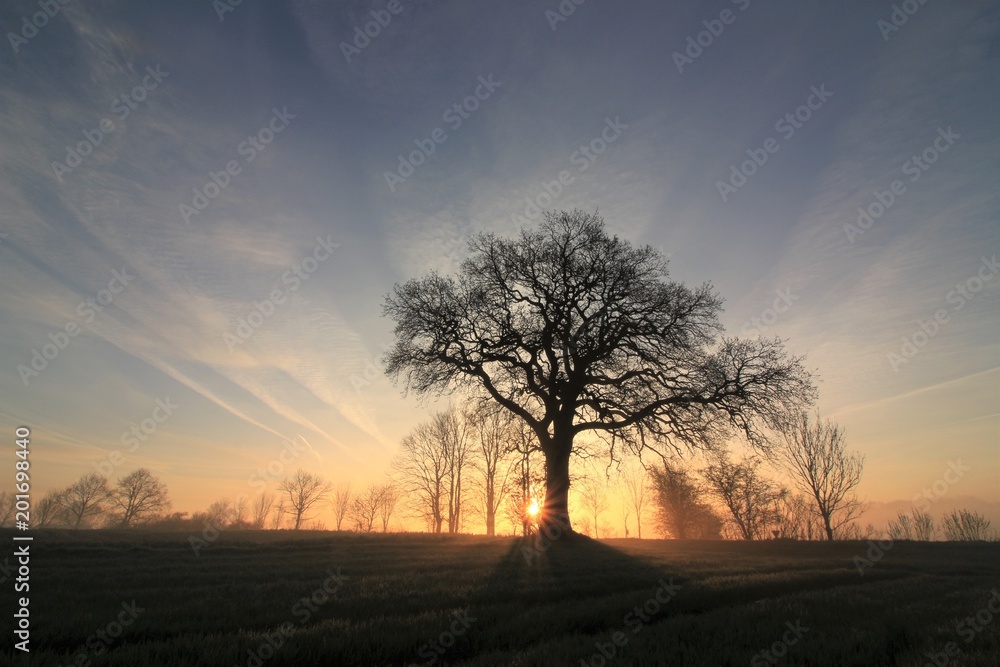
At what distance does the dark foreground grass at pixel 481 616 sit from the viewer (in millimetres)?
4070

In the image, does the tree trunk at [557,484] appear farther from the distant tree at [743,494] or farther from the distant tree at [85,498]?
the distant tree at [85,498]

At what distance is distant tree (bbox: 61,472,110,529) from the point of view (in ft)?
233

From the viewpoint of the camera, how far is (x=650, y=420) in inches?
741

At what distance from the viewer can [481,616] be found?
5.36m

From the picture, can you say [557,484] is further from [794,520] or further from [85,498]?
[85,498]

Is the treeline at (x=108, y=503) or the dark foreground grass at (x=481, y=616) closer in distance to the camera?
the dark foreground grass at (x=481, y=616)

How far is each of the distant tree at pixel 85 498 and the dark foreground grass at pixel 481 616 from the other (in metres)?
83.3

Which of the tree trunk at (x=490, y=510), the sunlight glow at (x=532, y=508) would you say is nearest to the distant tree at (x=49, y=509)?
the tree trunk at (x=490, y=510)

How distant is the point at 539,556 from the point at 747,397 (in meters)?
10.6

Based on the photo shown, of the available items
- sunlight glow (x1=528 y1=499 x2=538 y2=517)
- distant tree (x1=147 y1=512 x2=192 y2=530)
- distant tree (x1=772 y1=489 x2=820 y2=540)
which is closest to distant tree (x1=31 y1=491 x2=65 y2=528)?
distant tree (x1=147 y1=512 x2=192 y2=530)

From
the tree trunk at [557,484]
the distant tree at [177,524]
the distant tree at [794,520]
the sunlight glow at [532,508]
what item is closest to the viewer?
the tree trunk at [557,484]

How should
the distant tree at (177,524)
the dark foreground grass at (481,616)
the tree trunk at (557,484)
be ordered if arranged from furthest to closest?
the distant tree at (177,524), the tree trunk at (557,484), the dark foreground grass at (481,616)

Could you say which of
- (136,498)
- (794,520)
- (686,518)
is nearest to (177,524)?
(136,498)

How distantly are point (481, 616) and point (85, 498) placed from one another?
95777mm
